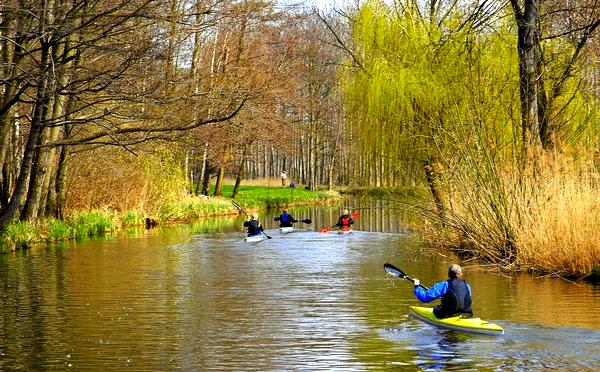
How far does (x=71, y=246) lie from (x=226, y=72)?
20607 mm

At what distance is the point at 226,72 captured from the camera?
45.6 m

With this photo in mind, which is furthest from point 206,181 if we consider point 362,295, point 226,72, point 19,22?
point 362,295

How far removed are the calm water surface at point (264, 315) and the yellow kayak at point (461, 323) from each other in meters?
0.13

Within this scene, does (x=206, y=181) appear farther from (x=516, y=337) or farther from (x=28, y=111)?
(x=516, y=337)

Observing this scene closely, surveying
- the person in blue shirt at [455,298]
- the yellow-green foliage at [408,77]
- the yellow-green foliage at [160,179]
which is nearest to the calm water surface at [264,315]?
the person in blue shirt at [455,298]

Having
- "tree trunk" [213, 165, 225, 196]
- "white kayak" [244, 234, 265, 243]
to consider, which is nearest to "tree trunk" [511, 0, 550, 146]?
"white kayak" [244, 234, 265, 243]

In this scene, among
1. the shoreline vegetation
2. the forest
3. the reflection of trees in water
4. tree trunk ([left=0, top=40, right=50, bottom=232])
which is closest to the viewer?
the reflection of trees in water

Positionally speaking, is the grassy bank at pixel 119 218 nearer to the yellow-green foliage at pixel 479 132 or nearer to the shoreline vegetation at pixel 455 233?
the shoreline vegetation at pixel 455 233

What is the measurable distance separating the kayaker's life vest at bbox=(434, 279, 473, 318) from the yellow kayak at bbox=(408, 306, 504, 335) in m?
0.12

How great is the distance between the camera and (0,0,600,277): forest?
18.6 meters

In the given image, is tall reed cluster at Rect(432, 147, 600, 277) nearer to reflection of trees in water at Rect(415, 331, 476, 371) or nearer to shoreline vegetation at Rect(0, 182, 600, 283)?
shoreline vegetation at Rect(0, 182, 600, 283)

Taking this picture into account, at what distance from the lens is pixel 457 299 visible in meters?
13.4

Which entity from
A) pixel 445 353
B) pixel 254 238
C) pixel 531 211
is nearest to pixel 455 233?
pixel 531 211

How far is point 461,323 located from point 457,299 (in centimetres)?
42
